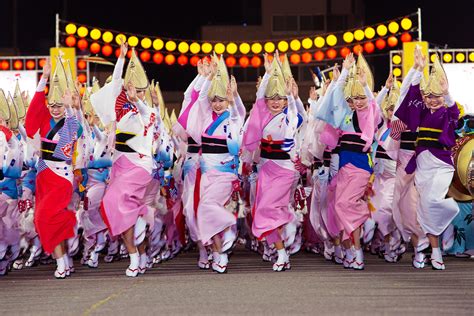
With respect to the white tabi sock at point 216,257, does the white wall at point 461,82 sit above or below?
above

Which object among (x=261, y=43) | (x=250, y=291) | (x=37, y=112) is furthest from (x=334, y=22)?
(x=250, y=291)

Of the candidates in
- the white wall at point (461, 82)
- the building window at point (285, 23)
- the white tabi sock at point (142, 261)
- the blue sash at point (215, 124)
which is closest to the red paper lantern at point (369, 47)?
the white wall at point (461, 82)

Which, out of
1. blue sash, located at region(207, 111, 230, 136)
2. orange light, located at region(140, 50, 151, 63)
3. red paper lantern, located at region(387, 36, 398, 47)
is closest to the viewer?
blue sash, located at region(207, 111, 230, 136)

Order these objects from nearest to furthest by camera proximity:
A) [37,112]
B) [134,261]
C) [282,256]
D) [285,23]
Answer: [134,261] → [37,112] → [282,256] → [285,23]

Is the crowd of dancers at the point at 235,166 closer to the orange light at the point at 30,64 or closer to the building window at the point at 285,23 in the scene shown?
the orange light at the point at 30,64

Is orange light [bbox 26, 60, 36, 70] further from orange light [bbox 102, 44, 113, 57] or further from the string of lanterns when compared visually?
orange light [bbox 102, 44, 113, 57]

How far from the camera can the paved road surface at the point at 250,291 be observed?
724 centimetres

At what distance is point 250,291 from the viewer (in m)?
8.39

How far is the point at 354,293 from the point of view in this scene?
8109 mm

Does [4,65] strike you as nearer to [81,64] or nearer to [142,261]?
[81,64]

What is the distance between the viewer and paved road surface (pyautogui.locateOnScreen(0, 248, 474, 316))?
7242mm

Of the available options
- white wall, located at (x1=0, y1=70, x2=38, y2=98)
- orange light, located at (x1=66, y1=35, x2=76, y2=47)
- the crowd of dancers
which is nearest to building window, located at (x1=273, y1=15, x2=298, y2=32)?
orange light, located at (x1=66, y1=35, x2=76, y2=47)

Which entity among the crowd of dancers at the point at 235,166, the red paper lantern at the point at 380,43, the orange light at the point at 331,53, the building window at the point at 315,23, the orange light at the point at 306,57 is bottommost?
the crowd of dancers at the point at 235,166

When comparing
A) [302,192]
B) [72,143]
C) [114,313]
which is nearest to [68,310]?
[114,313]
